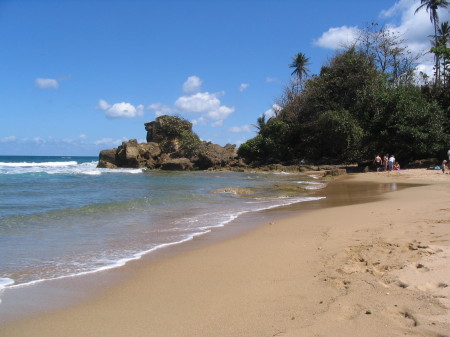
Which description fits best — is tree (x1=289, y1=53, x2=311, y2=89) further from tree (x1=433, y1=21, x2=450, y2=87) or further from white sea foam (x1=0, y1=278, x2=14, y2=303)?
white sea foam (x1=0, y1=278, x2=14, y2=303)

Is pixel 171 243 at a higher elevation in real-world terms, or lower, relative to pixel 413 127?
lower

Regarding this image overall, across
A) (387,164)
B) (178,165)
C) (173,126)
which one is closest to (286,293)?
(387,164)

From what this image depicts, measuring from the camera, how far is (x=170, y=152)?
41.1m

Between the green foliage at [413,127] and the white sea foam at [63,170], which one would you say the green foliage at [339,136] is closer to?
the green foliage at [413,127]

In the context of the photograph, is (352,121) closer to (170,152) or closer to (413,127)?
(413,127)

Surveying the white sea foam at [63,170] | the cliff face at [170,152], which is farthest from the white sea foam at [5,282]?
the cliff face at [170,152]

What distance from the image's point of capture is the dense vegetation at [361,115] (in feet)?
84.6

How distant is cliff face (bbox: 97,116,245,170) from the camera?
3522 centimetres

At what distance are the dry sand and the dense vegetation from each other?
73.1 feet

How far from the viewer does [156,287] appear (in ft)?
14.0

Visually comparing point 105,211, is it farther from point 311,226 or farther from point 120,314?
point 120,314

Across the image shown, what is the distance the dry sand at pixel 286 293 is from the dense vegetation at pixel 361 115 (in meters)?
22.3

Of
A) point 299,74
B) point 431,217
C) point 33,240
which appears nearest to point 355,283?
point 431,217

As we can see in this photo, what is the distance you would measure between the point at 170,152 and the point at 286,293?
125ft
